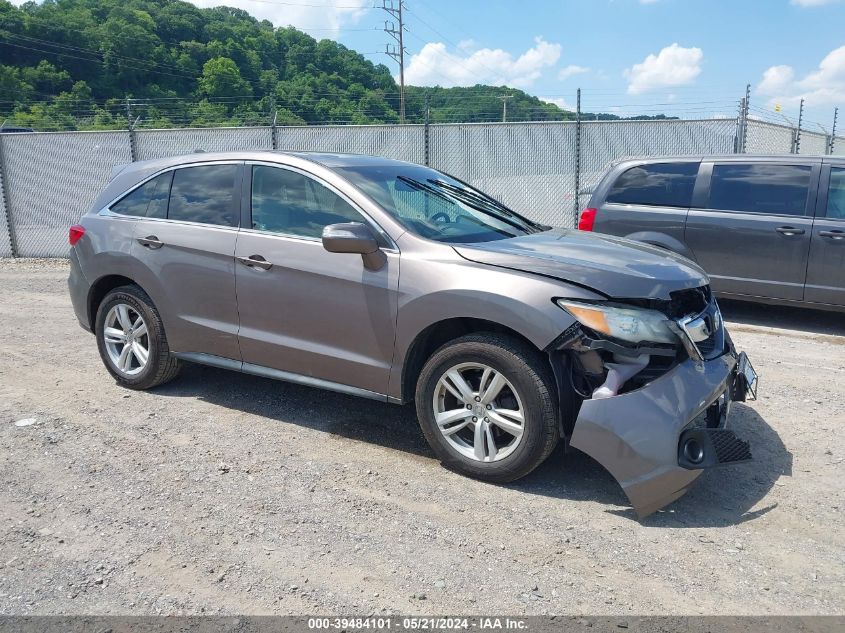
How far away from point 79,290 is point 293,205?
7.00ft

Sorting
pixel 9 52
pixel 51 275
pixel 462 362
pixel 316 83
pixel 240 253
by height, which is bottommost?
pixel 51 275

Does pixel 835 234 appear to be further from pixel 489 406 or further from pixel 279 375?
pixel 279 375

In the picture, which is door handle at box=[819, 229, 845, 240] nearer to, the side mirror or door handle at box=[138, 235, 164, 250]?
the side mirror

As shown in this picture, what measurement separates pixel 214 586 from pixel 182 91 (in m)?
54.2

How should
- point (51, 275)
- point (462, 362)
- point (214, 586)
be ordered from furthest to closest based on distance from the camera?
point (51, 275), point (462, 362), point (214, 586)

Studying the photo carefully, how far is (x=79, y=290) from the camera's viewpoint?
5598mm

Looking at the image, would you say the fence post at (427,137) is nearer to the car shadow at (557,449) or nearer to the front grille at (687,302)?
the car shadow at (557,449)

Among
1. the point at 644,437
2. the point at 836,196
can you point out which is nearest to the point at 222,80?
the point at 836,196

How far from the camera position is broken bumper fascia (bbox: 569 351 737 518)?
3371mm

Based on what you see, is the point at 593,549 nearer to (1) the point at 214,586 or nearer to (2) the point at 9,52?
Answer: (1) the point at 214,586

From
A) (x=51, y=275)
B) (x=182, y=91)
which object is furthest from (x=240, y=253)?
(x=182, y=91)

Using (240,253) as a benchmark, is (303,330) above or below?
below

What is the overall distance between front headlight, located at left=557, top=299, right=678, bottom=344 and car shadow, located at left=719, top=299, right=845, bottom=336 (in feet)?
15.1

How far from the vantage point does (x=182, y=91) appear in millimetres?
51719
